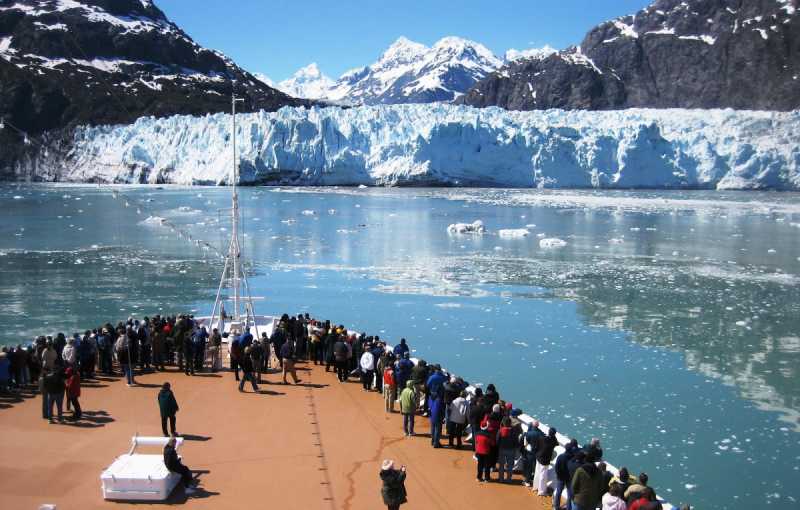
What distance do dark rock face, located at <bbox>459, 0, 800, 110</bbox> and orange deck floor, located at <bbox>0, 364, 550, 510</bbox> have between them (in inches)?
4319

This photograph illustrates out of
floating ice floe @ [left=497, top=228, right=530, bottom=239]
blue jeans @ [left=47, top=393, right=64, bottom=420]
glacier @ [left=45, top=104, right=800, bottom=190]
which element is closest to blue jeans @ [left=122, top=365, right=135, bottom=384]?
blue jeans @ [left=47, top=393, right=64, bottom=420]

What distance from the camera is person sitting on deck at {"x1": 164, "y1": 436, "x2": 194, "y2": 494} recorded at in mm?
6613

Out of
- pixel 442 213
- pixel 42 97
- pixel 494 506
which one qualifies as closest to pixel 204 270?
pixel 494 506

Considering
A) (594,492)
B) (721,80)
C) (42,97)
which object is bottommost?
(594,492)

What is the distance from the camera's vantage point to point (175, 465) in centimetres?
667

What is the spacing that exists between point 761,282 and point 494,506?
18.3 metres

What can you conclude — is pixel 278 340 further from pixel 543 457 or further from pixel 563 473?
pixel 563 473

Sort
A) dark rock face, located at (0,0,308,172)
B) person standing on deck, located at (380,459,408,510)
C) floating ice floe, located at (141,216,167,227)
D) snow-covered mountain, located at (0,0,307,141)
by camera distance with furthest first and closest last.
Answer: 1. snow-covered mountain, located at (0,0,307,141)
2. dark rock face, located at (0,0,308,172)
3. floating ice floe, located at (141,216,167,227)
4. person standing on deck, located at (380,459,408,510)

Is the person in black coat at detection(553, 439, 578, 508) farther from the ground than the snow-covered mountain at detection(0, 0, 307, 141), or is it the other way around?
the snow-covered mountain at detection(0, 0, 307, 141)

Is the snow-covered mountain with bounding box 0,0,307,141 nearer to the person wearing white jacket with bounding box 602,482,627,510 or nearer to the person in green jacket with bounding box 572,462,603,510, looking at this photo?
the person in green jacket with bounding box 572,462,603,510

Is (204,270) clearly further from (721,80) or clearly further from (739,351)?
(721,80)

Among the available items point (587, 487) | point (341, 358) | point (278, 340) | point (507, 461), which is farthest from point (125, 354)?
point (587, 487)

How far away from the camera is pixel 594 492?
610 centimetres

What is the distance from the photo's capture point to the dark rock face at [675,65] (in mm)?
107375
